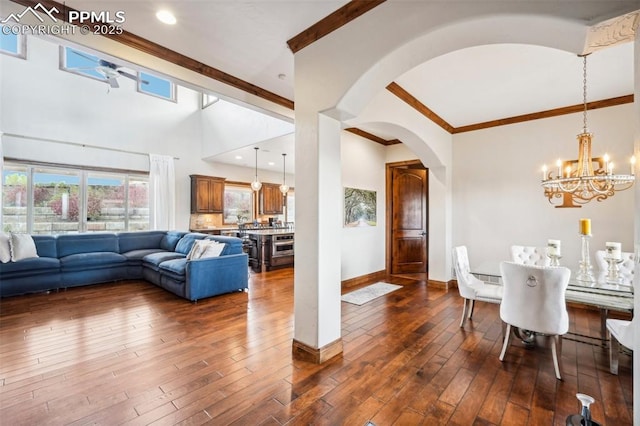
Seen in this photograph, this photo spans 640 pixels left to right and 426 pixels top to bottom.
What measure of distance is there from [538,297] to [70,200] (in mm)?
8924

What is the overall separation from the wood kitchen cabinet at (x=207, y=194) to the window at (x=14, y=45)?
4.15 meters

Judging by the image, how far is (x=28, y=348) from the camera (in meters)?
2.68

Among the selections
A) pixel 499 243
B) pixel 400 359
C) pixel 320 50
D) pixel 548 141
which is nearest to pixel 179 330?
pixel 400 359

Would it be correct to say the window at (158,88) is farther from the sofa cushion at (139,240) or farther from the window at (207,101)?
the sofa cushion at (139,240)

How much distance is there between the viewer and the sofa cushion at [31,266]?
421cm

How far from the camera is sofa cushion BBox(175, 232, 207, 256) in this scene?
18.0 feet

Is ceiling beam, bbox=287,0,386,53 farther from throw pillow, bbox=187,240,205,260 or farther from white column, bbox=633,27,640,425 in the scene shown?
throw pillow, bbox=187,240,205,260

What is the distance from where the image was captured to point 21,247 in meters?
4.50

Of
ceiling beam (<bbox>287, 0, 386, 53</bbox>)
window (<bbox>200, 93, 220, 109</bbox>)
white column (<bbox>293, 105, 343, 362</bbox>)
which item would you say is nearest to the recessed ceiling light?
ceiling beam (<bbox>287, 0, 386, 53</bbox>)

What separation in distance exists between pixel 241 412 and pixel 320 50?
293cm

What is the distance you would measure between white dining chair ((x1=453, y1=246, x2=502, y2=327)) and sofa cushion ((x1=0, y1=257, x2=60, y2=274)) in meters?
6.26

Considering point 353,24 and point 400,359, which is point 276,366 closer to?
point 400,359

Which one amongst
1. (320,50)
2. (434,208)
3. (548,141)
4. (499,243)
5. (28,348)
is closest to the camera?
(320,50)

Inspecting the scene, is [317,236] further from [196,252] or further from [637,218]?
[196,252]
